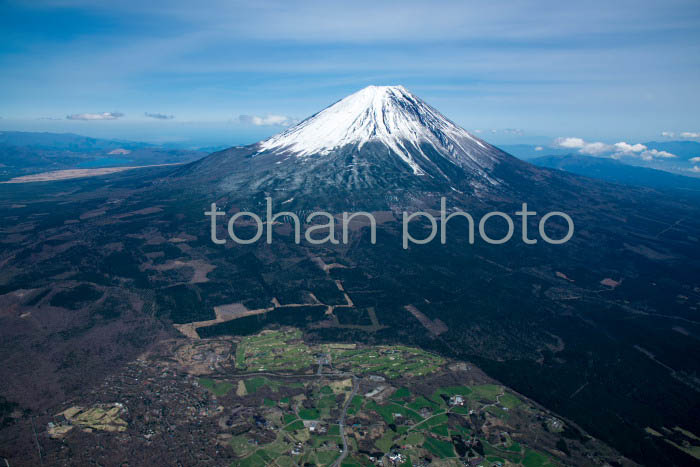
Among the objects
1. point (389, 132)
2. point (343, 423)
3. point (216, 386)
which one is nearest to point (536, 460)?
point (343, 423)

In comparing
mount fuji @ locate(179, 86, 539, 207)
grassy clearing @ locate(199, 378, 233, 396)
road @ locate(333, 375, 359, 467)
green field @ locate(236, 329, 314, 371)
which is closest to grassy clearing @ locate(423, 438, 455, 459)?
road @ locate(333, 375, 359, 467)

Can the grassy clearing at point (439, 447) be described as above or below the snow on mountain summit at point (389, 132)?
below

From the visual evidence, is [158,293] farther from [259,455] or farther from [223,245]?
[259,455]

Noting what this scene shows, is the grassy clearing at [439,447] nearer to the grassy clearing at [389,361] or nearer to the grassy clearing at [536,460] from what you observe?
the grassy clearing at [536,460]

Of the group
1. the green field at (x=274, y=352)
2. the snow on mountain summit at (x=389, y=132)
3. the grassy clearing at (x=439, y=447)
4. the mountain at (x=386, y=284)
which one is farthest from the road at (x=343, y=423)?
the snow on mountain summit at (x=389, y=132)

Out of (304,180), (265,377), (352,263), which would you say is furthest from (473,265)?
(304,180)

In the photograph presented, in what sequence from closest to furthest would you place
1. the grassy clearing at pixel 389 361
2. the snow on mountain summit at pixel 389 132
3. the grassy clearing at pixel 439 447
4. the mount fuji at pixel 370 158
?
the grassy clearing at pixel 439 447 < the grassy clearing at pixel 389 361 < the mount fuji at pixel 370 158 < the snow on mountain summit at pixel 389 132

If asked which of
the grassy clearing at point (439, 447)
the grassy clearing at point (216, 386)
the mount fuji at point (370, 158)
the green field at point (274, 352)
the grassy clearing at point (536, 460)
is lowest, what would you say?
the grassy clearing at point (536, 460)

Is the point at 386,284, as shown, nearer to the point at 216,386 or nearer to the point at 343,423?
the point at 343,423
